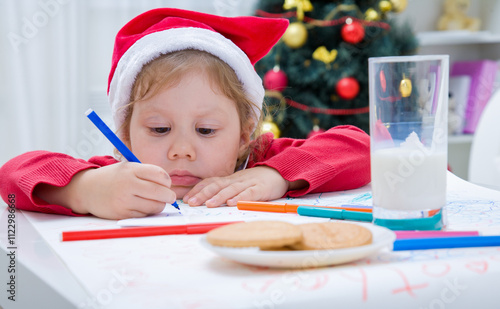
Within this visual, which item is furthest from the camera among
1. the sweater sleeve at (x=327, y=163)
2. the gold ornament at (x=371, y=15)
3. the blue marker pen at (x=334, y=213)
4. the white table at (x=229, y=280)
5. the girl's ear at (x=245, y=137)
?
the gold ornament at (x=371, y=15)

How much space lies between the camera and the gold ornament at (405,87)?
526 mm

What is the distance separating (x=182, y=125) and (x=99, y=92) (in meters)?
1.37

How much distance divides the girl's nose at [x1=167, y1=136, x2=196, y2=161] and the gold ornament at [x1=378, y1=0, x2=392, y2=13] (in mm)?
1507

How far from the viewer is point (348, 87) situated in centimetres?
215

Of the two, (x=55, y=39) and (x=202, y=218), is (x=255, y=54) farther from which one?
(x=55, y=39)

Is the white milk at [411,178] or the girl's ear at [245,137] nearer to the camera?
the white milk at [411,178]

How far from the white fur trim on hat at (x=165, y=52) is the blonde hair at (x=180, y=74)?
1cm

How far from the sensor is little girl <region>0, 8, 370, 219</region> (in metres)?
0.81

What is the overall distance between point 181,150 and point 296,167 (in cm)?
18

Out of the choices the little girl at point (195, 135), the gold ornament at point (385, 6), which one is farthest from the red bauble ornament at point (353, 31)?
the little girl at point (195, 135)

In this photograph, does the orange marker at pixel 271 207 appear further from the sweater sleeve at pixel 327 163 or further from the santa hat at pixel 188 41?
the santa hat at pixel 188 41

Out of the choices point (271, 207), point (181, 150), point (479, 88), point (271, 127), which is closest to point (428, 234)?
point (271, 207)

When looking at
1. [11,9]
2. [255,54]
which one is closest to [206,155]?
[255,54]

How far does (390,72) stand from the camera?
528 mm
